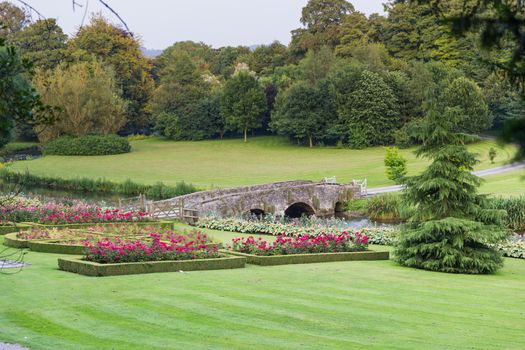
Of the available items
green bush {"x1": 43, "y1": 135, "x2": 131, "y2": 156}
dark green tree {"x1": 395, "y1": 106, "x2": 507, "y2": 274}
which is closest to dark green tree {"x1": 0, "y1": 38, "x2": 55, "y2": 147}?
dark green tree {"x1": 395, "y1": 106, "x2": 507, "y2": 274}

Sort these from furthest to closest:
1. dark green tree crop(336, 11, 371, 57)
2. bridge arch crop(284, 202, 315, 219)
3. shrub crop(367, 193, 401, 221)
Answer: dark green tree crop(336, 11, 371, 57) < bridge arch crop(284, 202, 315, 219) < shrub crop(367, 193, 401, 221)

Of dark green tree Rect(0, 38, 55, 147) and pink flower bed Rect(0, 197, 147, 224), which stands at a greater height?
dark green tree Rect(0, 38, 55, 147)

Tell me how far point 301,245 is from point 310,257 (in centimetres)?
71

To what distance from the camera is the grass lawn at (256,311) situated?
40.2 ft

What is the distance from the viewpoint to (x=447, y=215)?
23.6 m

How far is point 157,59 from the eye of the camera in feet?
363

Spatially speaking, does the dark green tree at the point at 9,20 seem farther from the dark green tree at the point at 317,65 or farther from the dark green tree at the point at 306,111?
the dark green tree at the point at 317,65

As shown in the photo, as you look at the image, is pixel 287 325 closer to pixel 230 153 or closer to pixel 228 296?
pixel 228 296

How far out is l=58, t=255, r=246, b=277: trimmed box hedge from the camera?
18.3m

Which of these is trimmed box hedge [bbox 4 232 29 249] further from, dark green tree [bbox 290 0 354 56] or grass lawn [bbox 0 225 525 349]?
dark green tree [bbox 290 0 354 56]

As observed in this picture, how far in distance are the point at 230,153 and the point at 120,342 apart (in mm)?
72571

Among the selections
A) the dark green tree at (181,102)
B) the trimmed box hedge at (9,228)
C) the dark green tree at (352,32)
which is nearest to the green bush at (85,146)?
the dark green tree at (181,102)

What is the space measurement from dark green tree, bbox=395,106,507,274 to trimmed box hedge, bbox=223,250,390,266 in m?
1.16

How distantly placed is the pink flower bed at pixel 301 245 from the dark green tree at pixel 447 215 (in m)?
1.82
